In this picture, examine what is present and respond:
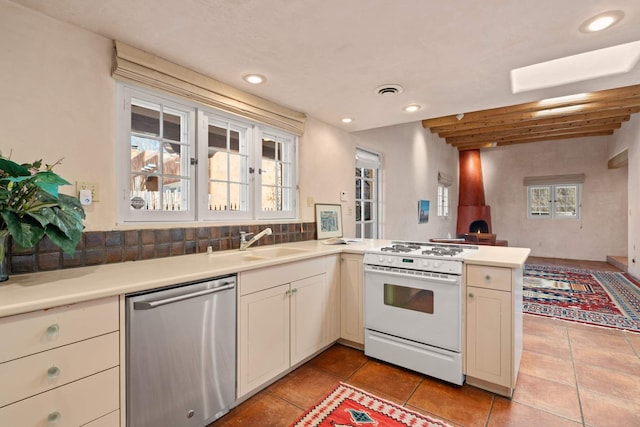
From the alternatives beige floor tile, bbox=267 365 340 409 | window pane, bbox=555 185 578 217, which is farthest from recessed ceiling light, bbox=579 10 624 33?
window pane, bbox=555 185 578 217

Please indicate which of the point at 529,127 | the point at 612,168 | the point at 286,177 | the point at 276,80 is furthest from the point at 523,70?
the point at 612,168

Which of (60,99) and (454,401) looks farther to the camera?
(454,401)

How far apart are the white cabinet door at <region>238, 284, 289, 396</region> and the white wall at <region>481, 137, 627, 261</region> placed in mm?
8192

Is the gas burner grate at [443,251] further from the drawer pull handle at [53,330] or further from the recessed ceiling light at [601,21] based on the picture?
the drawer pull handle at [53,330]

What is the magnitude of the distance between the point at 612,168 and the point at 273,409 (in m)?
8.90

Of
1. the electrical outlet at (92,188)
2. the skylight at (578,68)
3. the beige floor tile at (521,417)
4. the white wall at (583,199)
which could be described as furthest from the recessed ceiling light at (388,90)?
the white wall at (583,199)

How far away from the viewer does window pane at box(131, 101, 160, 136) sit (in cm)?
198

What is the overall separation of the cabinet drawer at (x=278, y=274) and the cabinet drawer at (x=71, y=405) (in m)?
0.72

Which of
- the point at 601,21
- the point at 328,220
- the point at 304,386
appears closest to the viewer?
the point at 601,21

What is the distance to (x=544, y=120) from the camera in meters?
5.76

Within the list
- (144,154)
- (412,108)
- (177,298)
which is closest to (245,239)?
(144,154)

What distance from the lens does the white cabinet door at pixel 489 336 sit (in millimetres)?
1915

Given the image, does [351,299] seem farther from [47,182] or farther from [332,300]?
[47,182]

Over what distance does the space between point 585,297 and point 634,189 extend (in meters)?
2.65
